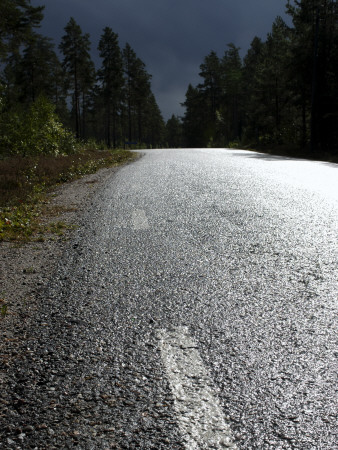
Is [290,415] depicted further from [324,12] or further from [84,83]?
[84,83]

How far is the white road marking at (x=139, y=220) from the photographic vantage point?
516cm

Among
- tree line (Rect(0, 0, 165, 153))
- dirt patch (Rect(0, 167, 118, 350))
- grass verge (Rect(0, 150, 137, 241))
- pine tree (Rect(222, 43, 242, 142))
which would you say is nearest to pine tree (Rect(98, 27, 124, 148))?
tree line (Rect(0, 0, 165, 153))

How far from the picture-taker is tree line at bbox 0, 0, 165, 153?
16.6 metres

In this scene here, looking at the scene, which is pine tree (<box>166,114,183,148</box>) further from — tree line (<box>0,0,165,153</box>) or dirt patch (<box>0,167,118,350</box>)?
dirt patch (<box>0,167,118,350</box>)

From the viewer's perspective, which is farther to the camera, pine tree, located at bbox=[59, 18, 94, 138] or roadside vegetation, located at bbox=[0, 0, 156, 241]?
pine tree, located at bbox=[59, 18, 94, 138]

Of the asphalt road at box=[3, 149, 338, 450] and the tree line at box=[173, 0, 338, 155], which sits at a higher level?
the tree line at box=[173, 0, 338, 155]

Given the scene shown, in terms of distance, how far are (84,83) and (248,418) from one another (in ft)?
196

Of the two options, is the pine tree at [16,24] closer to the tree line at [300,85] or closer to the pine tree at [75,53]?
the tree line at [300,85]

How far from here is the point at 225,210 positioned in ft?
19.5

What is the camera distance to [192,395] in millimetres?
1791

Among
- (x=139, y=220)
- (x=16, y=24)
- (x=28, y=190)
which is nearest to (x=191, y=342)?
(x=139, y=220)

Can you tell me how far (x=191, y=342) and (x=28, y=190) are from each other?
7959 millimetres

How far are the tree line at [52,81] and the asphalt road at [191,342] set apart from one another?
13.3 metres

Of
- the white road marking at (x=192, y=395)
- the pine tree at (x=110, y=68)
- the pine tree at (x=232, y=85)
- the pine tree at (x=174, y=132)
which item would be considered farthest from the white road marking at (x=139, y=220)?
the pine tree at (x=174, y=132)
